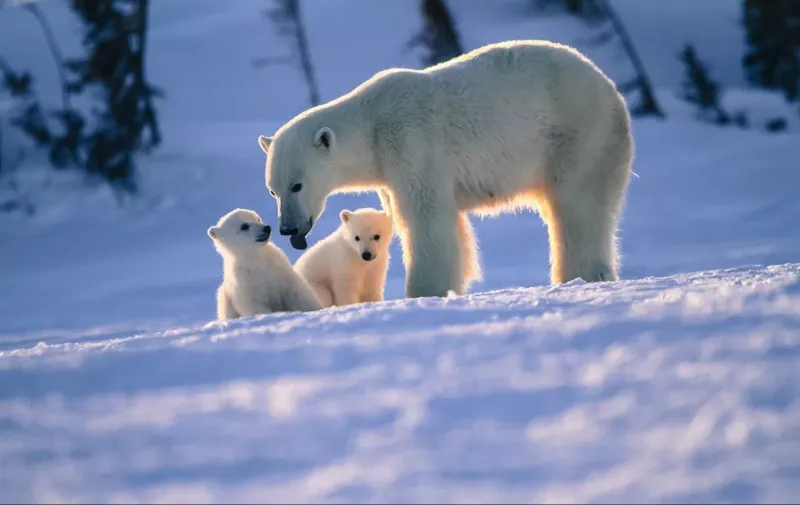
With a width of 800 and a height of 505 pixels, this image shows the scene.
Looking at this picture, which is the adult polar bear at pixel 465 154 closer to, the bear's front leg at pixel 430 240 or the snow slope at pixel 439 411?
the bear's front leg at pixel 430 240

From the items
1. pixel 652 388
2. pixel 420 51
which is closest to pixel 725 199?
pixel 420 51

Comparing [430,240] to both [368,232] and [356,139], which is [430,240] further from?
[368,232]

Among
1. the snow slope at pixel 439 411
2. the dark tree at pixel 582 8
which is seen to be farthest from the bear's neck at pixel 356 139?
the dark tree at pixel 582 8

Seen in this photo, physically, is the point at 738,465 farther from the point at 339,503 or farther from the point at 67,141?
the point at 67,141

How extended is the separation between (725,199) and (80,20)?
10.0 metres

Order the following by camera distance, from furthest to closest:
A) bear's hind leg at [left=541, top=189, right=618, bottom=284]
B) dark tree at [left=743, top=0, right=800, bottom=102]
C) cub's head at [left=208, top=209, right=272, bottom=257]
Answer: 1. dark tree at [left=743, top=0, right=800, bottom=102]
2. bear's hind leg at [left=541, top=189, right=618, bottom=284]
3. cub's head at [left=208, top=209, right=272, bottom=257]

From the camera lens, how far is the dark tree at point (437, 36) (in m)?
15.2

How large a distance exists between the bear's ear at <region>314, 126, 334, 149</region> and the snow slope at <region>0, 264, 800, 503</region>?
6.22 feet

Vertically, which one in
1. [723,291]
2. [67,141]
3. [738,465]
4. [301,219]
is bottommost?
[738,465]

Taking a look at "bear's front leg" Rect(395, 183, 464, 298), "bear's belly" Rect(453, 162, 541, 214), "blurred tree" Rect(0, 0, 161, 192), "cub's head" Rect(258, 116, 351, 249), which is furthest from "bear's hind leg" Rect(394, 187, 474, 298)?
"blurred tree" Rect(0, 0, 161, 192)

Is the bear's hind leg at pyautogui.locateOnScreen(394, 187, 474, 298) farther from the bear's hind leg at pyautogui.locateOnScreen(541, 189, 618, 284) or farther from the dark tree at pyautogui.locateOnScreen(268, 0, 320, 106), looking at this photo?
the dark tree at pyautogui.locateOnScreen(268, 0, 320, 106)

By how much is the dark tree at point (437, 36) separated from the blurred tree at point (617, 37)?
211 cm

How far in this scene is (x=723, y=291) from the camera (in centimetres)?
281

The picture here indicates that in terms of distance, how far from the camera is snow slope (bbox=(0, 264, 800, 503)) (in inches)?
66.2
